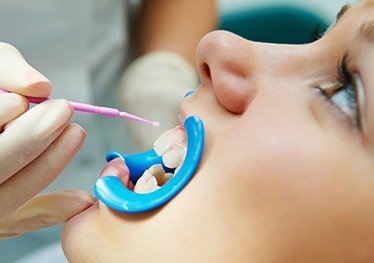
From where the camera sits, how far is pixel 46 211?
844 millimetres

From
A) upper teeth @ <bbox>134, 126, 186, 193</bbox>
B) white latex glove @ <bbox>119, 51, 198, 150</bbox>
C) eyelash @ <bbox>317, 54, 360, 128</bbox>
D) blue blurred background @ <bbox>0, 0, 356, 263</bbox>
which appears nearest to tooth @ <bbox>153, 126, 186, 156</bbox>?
upper teeth @ <bbox>134, 126, 186, 193</bbox>

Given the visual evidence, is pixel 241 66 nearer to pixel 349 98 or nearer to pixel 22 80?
pixel 349 98

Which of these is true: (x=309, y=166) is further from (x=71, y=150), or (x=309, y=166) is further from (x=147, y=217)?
(x=71, y=150)

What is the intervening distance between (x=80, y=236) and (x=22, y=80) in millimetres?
215

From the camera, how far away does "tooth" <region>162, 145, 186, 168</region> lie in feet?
2.58

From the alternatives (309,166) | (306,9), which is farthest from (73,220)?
(306,9)

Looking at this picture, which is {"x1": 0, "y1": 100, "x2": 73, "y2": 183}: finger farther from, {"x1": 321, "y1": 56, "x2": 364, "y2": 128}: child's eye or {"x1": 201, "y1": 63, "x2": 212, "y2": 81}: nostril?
{"x1": 321, "y1": 56, "x2": 364, "y2": 128}: child's eye

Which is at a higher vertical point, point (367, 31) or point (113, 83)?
point (367, 31)

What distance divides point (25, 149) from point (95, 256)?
6.5 inches

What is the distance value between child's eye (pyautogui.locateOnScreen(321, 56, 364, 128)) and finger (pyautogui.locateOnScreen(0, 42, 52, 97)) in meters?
0.36

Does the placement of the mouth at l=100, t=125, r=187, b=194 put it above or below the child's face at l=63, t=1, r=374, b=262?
below

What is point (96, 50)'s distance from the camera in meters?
1.60

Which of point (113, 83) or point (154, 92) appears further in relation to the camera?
point (113, 83)

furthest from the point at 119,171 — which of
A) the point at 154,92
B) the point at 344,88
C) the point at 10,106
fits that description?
the point at 154,92
